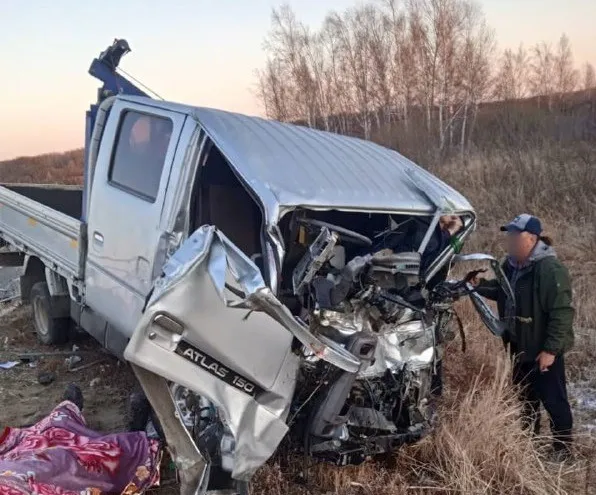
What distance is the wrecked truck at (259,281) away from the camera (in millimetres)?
2541

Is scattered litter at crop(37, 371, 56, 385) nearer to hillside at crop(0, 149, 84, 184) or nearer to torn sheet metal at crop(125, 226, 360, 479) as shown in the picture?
torn sheet metal at crop(125, 226, 360, 479)

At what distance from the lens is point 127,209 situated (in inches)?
155

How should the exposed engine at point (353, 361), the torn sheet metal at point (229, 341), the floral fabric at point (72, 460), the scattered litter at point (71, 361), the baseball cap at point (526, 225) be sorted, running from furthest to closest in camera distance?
the scattered litter at point (71, 361) < the baseball cap at point (526, 225) < the exposed engine at point (353, 361) < the floral fabric at point (72, 460) < the torn sheet metal at point (229, 341)

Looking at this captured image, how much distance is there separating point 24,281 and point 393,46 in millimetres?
27092

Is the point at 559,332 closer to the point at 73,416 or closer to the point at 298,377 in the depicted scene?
the point at 298,377

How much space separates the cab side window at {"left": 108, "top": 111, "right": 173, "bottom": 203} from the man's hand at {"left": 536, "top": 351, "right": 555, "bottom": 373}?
264cm

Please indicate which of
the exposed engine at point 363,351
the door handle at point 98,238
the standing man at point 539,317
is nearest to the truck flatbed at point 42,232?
the door handle at point 98,238

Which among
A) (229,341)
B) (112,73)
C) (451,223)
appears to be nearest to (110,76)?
(112,73)

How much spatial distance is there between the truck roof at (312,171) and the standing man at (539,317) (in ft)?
1.92

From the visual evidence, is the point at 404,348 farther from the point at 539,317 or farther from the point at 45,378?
the point at 45,378

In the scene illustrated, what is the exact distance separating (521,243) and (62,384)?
382cm

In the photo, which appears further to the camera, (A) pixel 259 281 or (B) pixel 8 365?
(B) pixel 8 365

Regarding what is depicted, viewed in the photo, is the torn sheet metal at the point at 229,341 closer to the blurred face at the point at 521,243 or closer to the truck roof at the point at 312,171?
the truck roof at the point at 312,171

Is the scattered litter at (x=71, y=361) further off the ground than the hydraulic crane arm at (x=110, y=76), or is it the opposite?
the hydraulic crane arm at (x=110, y=76)
